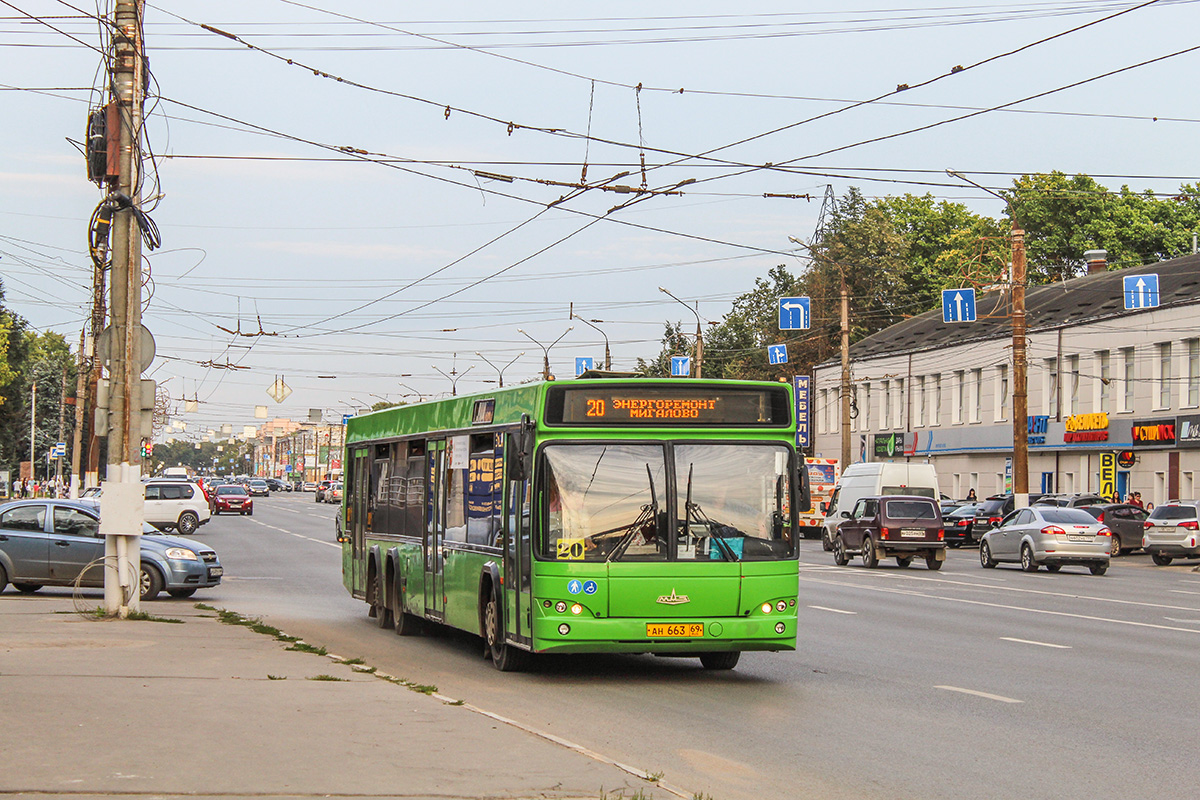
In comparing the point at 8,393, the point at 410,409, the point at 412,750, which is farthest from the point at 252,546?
the point at 8,393

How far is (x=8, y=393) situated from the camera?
326 feet

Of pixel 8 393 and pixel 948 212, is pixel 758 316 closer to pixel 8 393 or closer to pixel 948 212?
pixel 948 212

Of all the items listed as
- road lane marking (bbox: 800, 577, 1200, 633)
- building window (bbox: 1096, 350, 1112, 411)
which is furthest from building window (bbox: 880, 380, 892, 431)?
road lane marking (bbox: 800, 577, 1200, 633)

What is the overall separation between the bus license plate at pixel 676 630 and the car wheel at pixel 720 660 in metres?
1.18

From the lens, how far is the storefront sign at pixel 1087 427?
55406mm

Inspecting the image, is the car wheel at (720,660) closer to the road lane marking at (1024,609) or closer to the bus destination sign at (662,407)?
the bus destination sign at (662,407)

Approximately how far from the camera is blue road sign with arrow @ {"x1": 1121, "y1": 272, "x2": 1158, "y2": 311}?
45.0m

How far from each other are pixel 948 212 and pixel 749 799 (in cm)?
8340

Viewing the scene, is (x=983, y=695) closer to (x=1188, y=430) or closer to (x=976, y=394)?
(x=1188, y=430)

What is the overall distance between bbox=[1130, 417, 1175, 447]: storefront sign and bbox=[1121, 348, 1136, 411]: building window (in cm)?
113

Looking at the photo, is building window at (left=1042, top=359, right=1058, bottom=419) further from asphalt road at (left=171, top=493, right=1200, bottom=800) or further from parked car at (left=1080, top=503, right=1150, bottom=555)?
asphalt road at (left=171, top=493, right=1200, bottom=800)

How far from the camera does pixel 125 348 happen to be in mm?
17859

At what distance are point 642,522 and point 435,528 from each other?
388 cm

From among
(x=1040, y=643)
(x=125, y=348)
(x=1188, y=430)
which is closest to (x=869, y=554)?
(x=1040, y=643)
